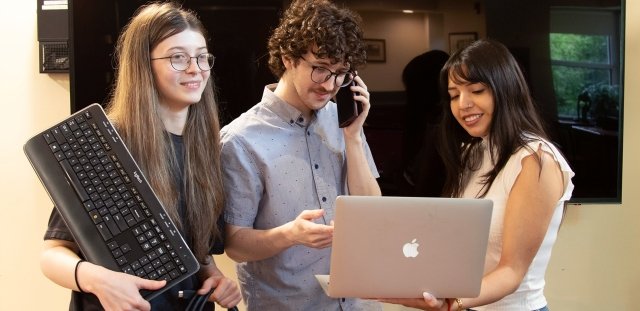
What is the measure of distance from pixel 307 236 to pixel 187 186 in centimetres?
26

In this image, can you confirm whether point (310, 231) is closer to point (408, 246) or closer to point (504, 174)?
point (408, 246)

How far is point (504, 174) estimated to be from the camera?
1.48m

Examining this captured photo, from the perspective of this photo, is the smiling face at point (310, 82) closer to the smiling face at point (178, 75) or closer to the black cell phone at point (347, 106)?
the black cell phone at point (347, 106)

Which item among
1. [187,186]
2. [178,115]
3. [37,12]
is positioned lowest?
[187,186]

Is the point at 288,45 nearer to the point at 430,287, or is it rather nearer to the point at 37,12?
the point at 430,287

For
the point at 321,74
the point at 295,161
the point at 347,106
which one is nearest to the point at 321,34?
the point at 321,74

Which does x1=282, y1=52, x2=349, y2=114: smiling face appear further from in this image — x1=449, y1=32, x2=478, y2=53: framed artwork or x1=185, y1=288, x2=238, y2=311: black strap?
x1=449, y1=32, x2=478, y2=53: framed artwork

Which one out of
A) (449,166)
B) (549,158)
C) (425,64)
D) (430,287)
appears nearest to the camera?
(430,287)

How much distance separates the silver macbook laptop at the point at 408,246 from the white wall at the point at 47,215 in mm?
1312

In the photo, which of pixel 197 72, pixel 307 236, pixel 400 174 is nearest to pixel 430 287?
pixel 307 236

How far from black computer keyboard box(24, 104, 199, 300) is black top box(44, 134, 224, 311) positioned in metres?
0.06

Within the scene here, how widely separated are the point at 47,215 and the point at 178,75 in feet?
4.70

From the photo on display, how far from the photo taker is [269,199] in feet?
4.84

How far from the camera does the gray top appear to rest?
57.2 inches
